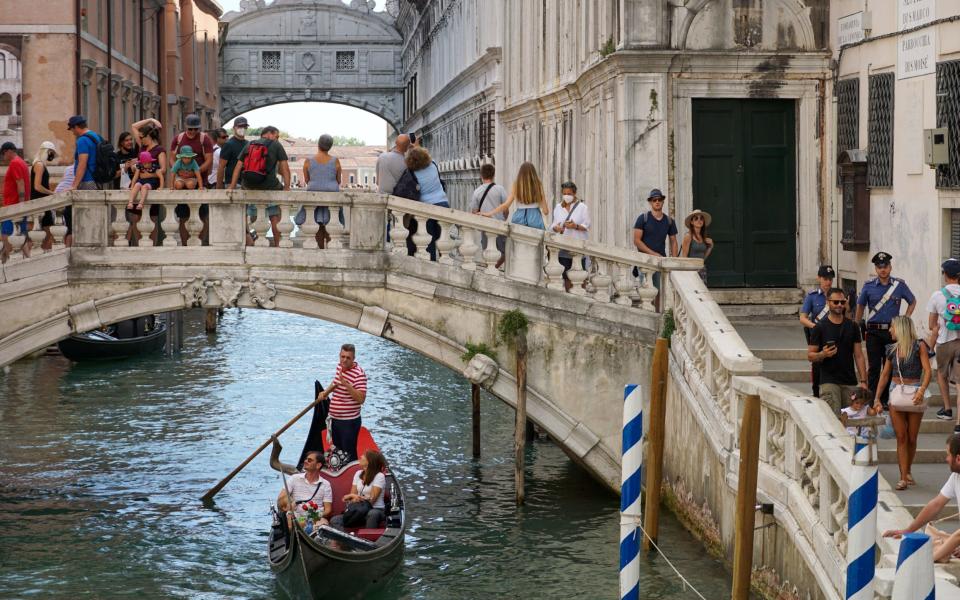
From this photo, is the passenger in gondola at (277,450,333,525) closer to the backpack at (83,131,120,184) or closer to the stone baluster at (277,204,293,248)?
the stone baluster at (277,204,293,248)

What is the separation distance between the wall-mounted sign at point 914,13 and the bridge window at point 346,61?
43.0 metres

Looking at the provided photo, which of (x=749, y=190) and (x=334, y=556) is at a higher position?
(x=749, y=190)

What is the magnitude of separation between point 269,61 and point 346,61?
2806 millimetres

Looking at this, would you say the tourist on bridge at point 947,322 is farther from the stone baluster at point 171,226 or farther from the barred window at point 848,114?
the stone baluster at point 171,226

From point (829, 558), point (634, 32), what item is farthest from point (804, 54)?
point (829, 558)

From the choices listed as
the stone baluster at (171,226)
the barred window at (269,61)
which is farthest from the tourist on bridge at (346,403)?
the barred window at (269,61)

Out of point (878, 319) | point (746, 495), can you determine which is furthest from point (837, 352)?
point (746, 495)

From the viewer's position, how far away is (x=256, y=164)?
12.8 m

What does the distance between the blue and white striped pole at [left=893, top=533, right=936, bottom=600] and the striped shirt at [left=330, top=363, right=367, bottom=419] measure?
7474mm

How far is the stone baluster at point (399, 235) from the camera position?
12961 mm

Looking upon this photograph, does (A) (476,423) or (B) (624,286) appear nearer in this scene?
(B) (624,286)

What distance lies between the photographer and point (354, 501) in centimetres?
1178

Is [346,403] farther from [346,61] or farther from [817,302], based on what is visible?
[346,61]

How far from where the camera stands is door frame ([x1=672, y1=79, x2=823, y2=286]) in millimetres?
14938
